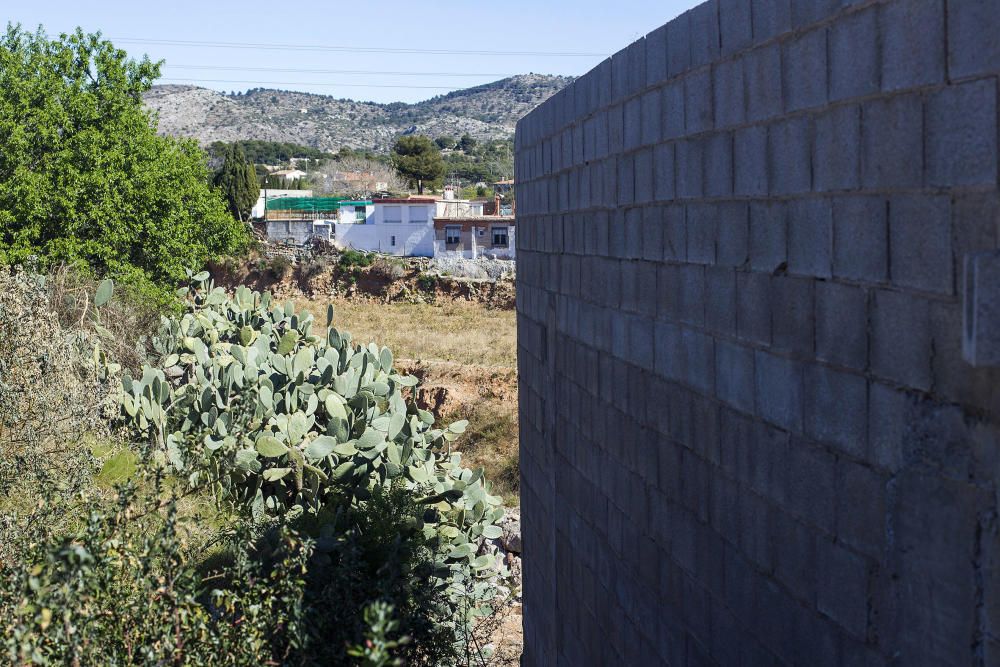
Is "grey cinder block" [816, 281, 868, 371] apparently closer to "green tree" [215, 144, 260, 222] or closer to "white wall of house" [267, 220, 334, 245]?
"white wall of house" [267, 220, 334, 245]

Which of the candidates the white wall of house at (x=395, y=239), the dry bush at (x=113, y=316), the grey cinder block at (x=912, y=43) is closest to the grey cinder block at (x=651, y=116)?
the grey cinder block at (x=912, y=43)

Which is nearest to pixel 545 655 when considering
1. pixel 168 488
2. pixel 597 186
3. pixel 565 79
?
pixel 597 186

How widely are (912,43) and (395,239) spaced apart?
4803 cm

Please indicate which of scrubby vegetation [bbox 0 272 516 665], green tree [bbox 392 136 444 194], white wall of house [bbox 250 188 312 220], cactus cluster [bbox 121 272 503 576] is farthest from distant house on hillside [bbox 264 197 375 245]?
cactus cluster [bbox 121 272 503 576]

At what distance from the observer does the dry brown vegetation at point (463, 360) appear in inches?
992

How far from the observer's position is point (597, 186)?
577 cm

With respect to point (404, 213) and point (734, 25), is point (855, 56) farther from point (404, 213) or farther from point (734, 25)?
point (404, 213)

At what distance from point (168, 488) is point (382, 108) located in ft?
487

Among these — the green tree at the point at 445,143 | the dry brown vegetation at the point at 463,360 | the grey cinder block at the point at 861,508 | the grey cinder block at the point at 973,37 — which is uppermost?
the green tree at the point at 445,143

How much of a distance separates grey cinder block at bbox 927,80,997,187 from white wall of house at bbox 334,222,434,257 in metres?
46.6

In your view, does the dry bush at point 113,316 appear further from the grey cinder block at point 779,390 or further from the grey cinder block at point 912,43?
the grey cinder block at point 912,43

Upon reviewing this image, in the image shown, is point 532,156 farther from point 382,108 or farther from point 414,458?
point 382,108

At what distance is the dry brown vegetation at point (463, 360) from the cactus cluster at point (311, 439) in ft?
29.1

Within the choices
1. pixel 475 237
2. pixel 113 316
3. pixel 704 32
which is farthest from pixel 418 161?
pixel 704 32
